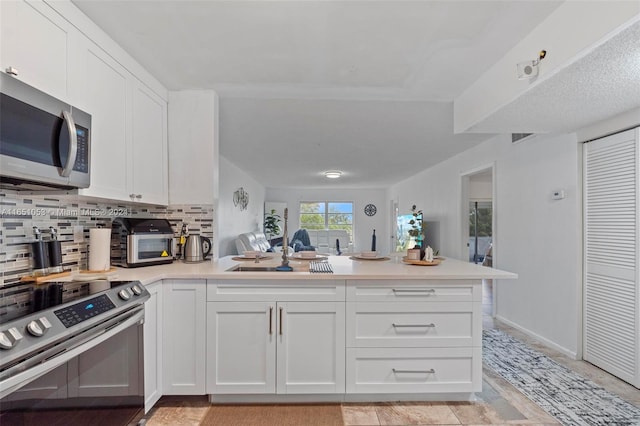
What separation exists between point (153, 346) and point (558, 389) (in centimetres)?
280

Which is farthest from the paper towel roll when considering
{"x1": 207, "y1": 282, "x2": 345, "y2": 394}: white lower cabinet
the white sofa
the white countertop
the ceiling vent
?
the ceiling vent

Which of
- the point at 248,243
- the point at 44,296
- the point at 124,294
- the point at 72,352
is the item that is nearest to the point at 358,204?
the point at 248,243

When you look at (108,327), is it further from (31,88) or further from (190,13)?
(190,13)

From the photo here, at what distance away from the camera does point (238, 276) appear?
6.86 feet

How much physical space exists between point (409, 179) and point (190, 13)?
22.9 ft

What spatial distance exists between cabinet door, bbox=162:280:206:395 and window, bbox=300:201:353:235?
28.5ft

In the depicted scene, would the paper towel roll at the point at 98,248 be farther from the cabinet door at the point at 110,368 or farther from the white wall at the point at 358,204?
the white wall at the point at 358,204

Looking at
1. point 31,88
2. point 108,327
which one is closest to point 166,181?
point 31,88

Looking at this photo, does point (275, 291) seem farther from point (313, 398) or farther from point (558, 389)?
point (558, 389)

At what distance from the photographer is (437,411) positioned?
82.9 inches

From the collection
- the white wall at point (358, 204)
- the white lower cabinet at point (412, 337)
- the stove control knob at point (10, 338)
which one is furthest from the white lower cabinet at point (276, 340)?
the white wall at point (358, 204)

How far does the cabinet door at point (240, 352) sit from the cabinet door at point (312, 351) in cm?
10

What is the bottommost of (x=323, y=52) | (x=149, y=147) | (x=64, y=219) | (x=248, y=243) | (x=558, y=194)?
(x=248, y=243)

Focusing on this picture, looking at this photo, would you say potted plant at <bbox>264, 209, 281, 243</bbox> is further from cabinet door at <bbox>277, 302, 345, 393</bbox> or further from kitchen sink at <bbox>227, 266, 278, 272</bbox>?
cabinet door at <bbox>277, 302, 345, 393</bbox>
